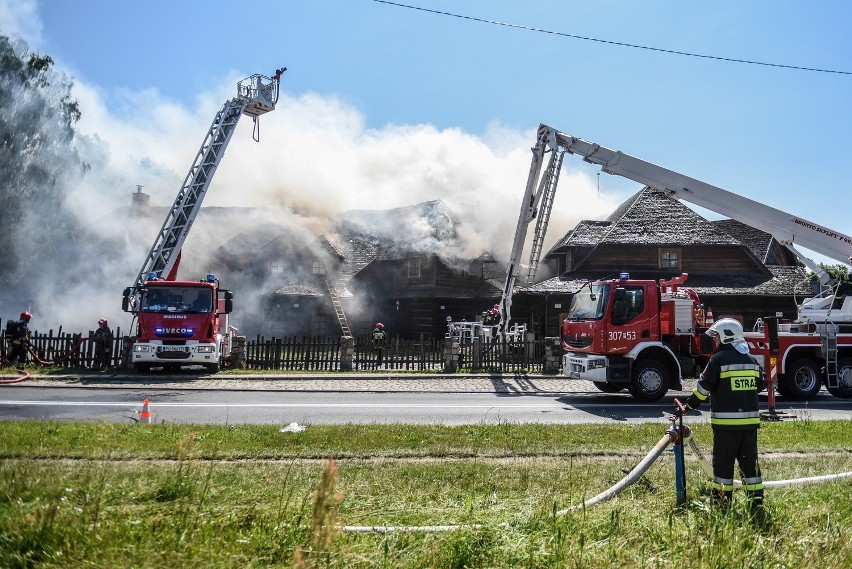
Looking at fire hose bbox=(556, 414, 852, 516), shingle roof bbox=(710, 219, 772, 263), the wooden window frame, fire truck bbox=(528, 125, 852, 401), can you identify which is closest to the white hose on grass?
fire hose bbox=(556, 414, 852, 516)

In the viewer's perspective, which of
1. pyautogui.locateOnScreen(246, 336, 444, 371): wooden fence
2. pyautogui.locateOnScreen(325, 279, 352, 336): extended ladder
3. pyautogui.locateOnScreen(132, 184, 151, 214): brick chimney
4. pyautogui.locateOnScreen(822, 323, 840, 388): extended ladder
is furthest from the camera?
pyautogui.locateOnScreen(132, 184, 151, 214): brick chimney

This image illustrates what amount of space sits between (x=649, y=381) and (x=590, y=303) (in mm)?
2127

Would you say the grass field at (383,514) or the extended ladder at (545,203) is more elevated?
the extended ladder at (545,203)

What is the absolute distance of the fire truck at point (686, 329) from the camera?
551 inches

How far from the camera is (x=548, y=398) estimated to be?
15.0 meters

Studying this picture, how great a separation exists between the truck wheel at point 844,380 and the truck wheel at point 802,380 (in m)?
0.39

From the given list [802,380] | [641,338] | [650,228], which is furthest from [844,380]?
[650,228]

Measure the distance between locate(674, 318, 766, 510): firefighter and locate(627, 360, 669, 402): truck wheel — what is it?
8937 mm

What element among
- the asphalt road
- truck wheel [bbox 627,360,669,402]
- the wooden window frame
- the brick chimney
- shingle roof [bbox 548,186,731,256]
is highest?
the brick chimney

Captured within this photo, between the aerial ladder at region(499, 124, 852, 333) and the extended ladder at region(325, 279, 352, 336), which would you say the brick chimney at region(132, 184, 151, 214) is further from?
the aerial ladder at region(499, 124, 852, 333)

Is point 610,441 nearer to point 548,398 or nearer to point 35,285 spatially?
point 548,398

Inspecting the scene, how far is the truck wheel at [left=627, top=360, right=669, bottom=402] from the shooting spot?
549 inches

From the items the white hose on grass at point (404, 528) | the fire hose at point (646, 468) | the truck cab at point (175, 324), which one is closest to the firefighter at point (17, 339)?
the truck cab at point (175, 324)

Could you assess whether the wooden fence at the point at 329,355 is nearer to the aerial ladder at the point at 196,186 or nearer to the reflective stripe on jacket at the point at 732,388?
the aerial ladder at the point at 196,186
